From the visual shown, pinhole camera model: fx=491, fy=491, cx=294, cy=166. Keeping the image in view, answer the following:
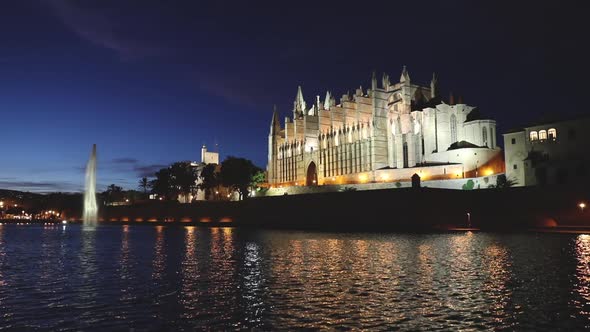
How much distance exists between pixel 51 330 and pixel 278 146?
10499 cm

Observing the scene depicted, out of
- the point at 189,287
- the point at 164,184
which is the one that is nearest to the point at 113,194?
the point at 164,184

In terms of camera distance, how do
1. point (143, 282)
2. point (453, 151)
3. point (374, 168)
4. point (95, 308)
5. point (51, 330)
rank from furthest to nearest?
point (374, 168)
point (453, 151)
point (143, 282)
point (95, 308)
point (51, 330)

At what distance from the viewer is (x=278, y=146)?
11575cm

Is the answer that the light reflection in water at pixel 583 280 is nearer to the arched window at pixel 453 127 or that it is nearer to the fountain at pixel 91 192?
the arched window at pixel 453 127

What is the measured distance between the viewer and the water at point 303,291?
38.6 feet

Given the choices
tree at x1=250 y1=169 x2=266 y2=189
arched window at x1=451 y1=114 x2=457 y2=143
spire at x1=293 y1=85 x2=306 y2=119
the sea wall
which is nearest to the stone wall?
the sea wall

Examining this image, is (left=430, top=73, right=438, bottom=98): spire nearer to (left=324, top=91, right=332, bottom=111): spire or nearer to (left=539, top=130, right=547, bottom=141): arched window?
(left=324, top=91, right=332, bottom=111): spire

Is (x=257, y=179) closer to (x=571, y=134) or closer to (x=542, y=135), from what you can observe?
(x=542, y=135)

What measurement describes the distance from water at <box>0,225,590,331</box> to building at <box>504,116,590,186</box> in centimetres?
3149

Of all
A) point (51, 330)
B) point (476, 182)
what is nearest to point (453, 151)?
point (476, 182)

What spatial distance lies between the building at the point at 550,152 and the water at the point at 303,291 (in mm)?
31491

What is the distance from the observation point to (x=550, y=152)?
5694cm

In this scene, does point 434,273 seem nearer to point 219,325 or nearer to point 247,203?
point 219,325

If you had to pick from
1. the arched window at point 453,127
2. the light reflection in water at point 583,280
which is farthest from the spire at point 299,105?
the light reflection in water at point 583,280
